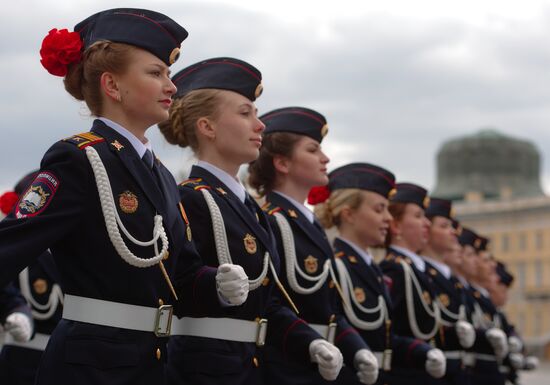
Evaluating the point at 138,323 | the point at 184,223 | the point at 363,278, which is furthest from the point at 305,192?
the point at 138,323

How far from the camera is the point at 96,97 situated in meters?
4.72

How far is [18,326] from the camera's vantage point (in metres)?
7.10

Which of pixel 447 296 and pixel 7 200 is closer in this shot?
pixel 7 200

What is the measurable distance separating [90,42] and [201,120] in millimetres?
1229

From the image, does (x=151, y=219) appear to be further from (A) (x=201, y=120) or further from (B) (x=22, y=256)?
(A) (x=201, y=120)

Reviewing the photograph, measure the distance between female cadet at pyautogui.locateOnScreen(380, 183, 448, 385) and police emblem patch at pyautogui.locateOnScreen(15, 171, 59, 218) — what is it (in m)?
4.70

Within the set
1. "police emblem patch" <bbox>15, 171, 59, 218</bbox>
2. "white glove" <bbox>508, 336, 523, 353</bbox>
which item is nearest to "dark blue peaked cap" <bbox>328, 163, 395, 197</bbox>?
"police emblem patch" <bbox>15, 171, 59, 218</bbox>

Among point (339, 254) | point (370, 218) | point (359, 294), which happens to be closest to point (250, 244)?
point (359, 294)

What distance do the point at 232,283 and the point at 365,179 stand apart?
3.73 meters

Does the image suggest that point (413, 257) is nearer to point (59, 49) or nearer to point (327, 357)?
point (327, 357)

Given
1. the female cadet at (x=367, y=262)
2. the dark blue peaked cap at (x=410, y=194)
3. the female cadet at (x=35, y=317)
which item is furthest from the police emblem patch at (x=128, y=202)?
the dark blue peaked cap at (x=410, y=194)

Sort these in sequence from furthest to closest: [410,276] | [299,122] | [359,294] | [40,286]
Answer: [410,276], [40,286], [359,294], [299,122]

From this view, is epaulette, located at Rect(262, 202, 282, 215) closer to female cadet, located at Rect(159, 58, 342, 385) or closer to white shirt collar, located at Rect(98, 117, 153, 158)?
female cadet, located at Rect(159, 58, 342, 385)

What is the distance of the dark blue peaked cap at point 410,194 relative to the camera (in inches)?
386
